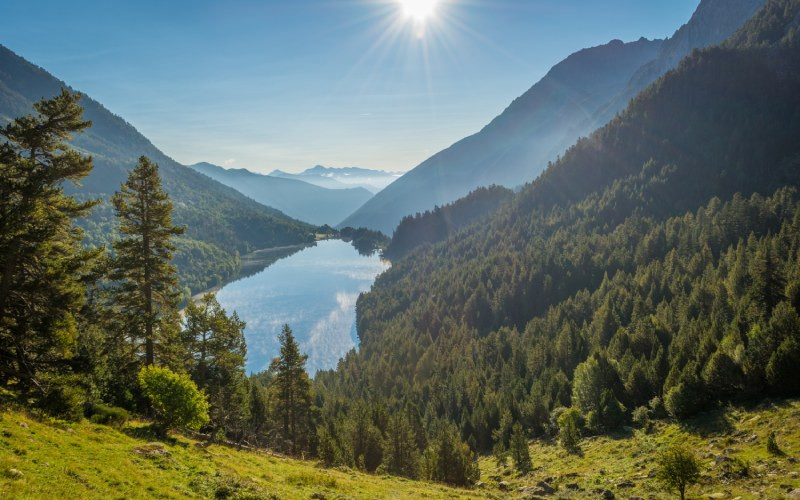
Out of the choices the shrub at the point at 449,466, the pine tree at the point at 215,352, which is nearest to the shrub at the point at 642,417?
the shrub at the point at 449,466

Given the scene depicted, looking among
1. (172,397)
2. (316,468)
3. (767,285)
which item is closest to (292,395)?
(316,468)

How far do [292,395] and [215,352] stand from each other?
773 inches

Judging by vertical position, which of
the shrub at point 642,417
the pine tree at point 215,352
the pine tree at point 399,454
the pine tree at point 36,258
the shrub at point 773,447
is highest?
the pine tree at point 36,258

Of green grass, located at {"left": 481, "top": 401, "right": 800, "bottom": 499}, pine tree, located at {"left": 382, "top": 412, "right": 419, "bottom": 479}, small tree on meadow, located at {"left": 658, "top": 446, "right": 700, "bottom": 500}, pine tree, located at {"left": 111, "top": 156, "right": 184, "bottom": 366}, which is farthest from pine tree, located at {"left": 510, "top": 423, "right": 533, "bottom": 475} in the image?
pine tree, located at {"left": 111, "top": 156, "right": 184, "bottom": 366}

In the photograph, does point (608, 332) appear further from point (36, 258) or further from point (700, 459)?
point (36, 258)

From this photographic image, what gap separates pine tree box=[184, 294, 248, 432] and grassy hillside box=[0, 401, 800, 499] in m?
9.77

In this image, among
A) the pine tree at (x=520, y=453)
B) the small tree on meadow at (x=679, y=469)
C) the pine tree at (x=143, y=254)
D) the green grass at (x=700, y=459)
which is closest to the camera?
the small tree on meadow at (x=679, y=469)

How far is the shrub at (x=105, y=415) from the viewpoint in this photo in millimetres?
28469

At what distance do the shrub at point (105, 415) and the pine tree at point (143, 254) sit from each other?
7872 millimetres

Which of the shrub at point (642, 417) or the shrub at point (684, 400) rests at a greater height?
the shrub at point (684, 400)

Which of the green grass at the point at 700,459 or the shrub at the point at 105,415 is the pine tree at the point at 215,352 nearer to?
the shrub at the point at 105,415

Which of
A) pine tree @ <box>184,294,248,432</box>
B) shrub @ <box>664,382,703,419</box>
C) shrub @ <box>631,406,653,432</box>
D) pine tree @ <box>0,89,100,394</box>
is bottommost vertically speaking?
shrub @ <box>631,406,653,432</box>

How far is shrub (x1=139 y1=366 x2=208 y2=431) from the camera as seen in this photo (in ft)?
104

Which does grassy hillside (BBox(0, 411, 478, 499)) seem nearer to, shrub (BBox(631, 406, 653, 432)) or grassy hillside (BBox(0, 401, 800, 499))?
grassy hillside (BBox(0, 401, 800, 499))
